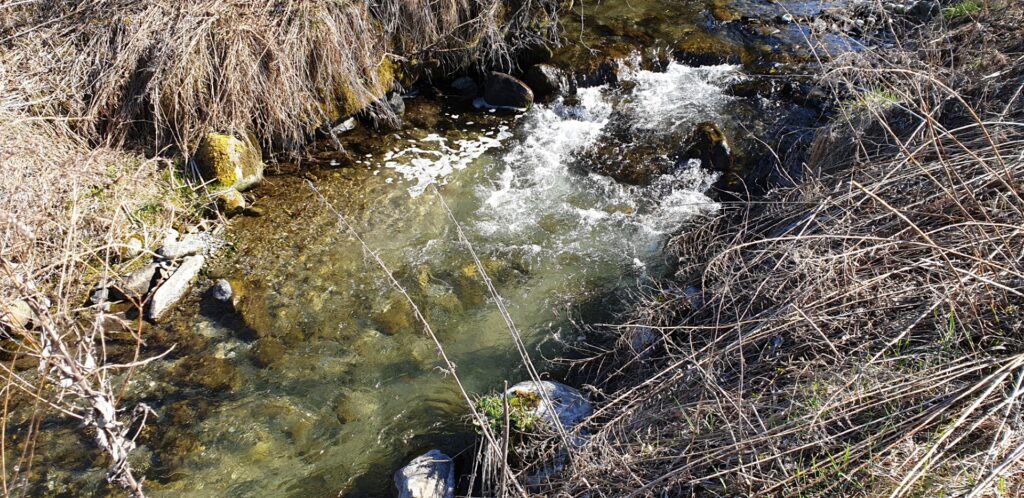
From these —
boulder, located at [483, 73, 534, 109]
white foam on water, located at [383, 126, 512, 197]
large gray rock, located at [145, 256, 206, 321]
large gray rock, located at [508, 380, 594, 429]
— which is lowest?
large gray rock, located at [508, 380, 594, 429]

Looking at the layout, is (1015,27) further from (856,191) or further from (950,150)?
(856,191)

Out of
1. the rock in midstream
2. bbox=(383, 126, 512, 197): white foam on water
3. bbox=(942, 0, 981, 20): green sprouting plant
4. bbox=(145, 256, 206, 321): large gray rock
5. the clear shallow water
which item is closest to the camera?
the clear shallow water

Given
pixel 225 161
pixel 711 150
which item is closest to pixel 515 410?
pixel 225 161

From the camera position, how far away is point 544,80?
6.36 meters

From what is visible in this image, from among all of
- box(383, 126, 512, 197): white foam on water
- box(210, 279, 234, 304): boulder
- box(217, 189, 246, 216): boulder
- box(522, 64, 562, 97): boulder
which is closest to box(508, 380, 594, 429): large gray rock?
box(210, 279, 234, 304): boulder

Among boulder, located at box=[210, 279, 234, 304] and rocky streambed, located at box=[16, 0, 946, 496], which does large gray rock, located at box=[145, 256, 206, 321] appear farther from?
boulder, located at box=[210, 279, 234, 304]

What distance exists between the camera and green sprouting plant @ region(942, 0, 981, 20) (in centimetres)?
527

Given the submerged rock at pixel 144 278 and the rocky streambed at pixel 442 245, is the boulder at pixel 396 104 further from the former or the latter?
the submerged rock at pixel 144 278

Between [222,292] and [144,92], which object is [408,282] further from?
[144,92]

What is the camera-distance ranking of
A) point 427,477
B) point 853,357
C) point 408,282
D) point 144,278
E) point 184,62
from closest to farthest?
point 853,357 < point 427,477 < point 144,278 < point 408,282 < point 184,62

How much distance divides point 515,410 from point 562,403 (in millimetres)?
279

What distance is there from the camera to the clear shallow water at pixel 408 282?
3.51m

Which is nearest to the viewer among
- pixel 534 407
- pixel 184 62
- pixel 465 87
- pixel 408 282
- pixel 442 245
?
pixel 534 407

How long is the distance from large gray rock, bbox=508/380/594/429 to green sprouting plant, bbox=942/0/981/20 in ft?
15.3
